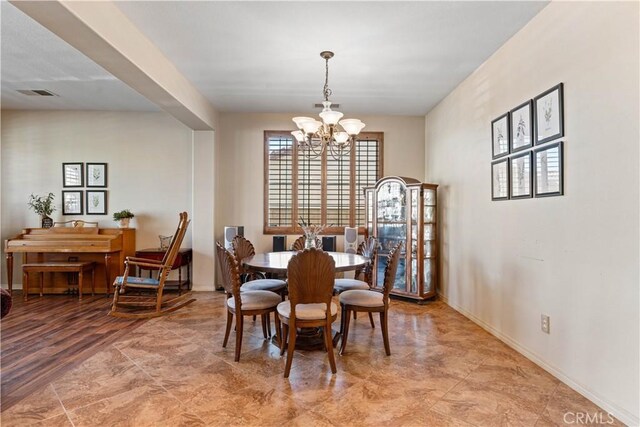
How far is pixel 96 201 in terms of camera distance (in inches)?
212

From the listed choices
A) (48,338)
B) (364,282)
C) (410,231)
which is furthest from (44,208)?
(410,231)

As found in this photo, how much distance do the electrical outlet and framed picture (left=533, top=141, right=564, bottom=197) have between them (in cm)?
94

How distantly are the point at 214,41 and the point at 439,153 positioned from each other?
3337mm

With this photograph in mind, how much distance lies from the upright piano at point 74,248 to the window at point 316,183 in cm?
222

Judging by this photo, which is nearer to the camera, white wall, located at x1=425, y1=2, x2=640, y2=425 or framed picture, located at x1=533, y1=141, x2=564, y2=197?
white wall, located at x1=425, y1=2, x2=640, y2=425

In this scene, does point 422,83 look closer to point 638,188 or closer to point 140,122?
point 638,188

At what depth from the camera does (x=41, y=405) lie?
2.09 metres

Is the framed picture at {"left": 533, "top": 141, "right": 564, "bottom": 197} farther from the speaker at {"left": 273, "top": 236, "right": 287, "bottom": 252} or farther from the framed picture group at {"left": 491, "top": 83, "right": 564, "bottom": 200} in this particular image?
the speaker at {"left": 273, "top": 236, "right": 287, "bottom": 252}

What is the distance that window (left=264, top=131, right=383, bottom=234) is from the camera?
550 cm

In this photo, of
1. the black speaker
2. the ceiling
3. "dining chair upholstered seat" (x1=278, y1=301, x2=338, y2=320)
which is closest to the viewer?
"dining chair upholstered seat" (x1=278, y1=301, x2=338, y2=320)

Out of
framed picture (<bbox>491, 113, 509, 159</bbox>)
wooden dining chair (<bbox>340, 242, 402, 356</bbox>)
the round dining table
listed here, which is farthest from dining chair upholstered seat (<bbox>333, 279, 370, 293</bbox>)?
framed picture (<bbox>491, 113, 509, 159</bbox>)

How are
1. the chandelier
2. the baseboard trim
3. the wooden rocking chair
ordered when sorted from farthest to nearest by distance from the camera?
the wooden rocking chair → the chandelier → the baseboard trim

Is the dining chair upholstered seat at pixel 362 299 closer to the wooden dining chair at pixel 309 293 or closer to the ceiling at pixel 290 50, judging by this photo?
the wooden dining chair at pixel 309 293

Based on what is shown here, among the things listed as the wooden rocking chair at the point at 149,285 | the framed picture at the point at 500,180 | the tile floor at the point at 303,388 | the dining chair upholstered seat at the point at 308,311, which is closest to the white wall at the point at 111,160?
the wooden rocking chair at the point at 149,285
